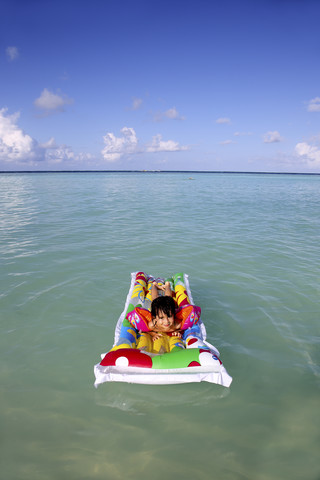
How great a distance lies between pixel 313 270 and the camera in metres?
7.32

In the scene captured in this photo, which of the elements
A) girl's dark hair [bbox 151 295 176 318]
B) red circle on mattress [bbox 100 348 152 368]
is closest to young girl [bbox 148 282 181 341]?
girl's dark hair [bbox 151 295 176 318]

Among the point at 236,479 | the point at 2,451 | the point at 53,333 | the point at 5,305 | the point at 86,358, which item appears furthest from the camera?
the point at 5,305

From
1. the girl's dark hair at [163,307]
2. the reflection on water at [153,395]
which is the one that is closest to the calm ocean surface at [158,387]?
the reflection on water at [153,395]

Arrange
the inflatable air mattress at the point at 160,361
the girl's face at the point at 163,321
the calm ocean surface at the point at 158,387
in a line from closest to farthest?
the calm ocean surface at the point at 158,387 < the inflatable air mattress at the point at 160,361 < the girl's face at the point at 163,321

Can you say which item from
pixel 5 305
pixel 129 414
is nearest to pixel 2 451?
pixel 129 414

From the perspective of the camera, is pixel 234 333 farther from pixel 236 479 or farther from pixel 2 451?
pixel 2 451

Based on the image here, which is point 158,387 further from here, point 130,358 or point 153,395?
point 130,358

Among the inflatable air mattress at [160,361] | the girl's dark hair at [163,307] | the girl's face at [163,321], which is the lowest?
the inflatable air mattress at [160,361]

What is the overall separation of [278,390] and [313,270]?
4.59 metres

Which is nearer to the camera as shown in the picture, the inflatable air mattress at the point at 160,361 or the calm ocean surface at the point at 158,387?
the calm ocean surface at the point at 158,387

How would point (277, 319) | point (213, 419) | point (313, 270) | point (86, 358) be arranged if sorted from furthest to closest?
point (313, 270)
point (277, 319)
point (86, 358)
point (213, 419)

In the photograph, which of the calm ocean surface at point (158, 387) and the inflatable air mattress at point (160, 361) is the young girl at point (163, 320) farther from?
the calm ocean surface at point (158, 387)

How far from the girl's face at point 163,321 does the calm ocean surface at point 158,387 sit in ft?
2.70

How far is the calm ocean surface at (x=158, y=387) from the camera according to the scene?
2.78 meters
